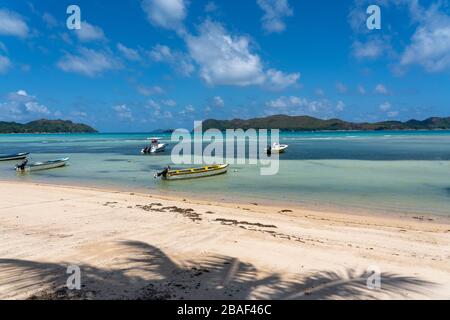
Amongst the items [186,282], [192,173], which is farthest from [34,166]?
[186,282]

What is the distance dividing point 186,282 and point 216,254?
6.08ft

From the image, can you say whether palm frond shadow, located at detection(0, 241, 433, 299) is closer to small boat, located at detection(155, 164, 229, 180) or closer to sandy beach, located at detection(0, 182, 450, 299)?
sandy beach, located at detection(0, 182, 450, 299)

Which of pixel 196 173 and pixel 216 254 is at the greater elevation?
pixel 196 173

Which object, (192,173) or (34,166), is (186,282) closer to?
(192,173)

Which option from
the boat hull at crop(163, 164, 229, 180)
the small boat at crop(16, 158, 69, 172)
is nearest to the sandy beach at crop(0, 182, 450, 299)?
the boat hull at crop(163, 164, 229, 180)

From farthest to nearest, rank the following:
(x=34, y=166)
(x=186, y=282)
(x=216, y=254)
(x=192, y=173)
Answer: (x=34, y=166)
(x=192, y=173)
(x=216, y=254)
(x=186, y=282)

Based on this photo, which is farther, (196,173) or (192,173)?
(196,173)

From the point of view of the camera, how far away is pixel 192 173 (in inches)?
995

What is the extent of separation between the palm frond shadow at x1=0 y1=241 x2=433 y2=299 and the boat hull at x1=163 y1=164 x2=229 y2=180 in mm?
16742

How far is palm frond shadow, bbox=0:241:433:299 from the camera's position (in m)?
6.13

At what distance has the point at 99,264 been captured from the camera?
7547 millimetres

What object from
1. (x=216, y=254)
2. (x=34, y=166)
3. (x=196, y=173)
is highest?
(x=34, y=166)

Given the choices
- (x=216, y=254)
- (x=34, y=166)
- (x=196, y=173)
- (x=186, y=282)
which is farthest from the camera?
(x=34, y=166)

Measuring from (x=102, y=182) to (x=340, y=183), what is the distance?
1490 cm
